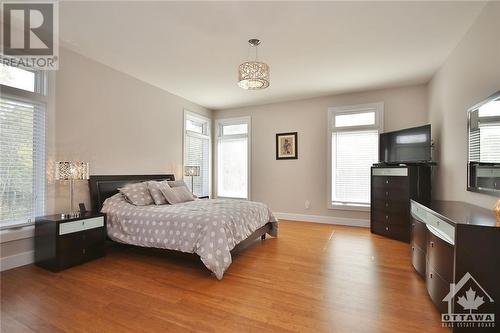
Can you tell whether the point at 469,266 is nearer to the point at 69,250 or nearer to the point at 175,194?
the point at 175,194

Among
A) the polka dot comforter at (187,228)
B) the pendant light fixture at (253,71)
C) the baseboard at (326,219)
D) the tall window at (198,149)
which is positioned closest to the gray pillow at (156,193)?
the polka dot comforter at (187,228)

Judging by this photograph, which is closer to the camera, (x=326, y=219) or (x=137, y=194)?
(x=137, y=194)

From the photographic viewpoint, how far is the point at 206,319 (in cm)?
185

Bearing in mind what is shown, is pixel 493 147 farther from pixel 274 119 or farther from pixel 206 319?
pixel 274 119

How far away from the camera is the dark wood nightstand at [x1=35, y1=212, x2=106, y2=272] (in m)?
2.69

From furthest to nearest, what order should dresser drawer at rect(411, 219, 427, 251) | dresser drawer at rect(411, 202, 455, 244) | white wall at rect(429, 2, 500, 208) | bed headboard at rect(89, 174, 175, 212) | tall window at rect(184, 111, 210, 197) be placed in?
tall window at rect(184, 111, 210, 197)
bed headboard at rect(89, 174, 175, 212)
dresser drawer at rect(411, 219, 427, 251)
white wall at rect(429, 2, 500, 208)
dresser drawer at rect(411, 202, 455, 244)

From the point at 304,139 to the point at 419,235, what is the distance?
129 inches

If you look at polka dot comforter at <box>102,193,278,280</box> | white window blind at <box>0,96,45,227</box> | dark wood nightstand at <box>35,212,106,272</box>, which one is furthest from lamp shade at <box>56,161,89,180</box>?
polka dot comforter at <box>102,193,278,280</box>

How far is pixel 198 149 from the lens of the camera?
5.97 metres

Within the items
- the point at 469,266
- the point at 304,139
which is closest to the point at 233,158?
the point at 304,139

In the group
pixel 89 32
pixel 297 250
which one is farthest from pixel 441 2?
pixel 89 32

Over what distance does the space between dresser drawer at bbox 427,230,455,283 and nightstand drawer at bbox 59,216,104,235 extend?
12.2 ft

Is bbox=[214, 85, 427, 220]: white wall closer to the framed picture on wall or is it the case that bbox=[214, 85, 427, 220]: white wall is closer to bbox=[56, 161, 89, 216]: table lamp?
the framed picture on wall

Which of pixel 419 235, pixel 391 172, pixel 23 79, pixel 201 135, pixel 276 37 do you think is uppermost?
pixel 276 37
